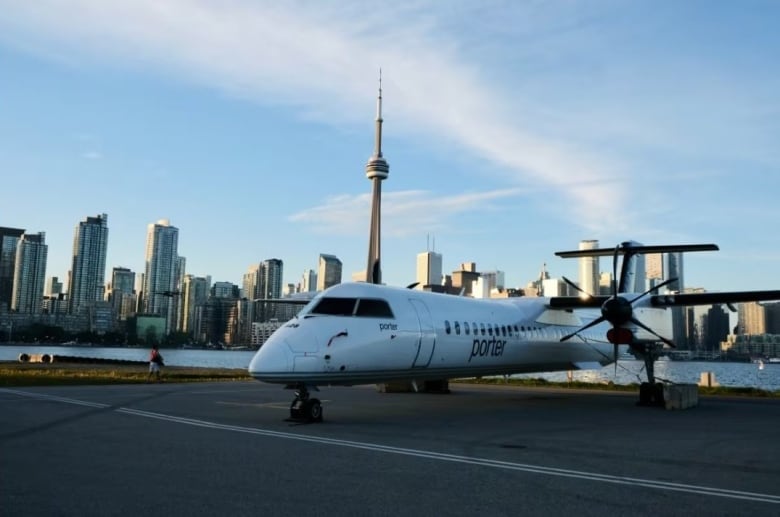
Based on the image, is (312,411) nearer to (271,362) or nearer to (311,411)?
(311,411)

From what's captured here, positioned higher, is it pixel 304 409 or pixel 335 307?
pixel 335 307

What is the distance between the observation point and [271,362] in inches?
477

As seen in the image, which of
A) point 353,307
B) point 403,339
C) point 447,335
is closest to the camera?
point 353,307

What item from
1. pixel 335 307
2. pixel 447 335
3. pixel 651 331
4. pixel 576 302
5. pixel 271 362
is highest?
pixel 576 302

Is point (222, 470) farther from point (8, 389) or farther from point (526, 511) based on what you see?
point (8, 389)

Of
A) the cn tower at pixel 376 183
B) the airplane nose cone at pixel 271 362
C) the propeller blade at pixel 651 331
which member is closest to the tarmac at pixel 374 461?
the airplane nose cone at pixel 271 362

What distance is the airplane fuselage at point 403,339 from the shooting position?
12625 millimetres

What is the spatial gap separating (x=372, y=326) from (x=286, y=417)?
2800 millimetres

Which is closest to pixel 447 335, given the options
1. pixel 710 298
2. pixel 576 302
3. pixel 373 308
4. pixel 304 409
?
pixel 373 308

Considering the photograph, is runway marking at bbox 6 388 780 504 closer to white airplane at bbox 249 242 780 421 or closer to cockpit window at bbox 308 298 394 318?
white airplane at bbox 249 242 780 421

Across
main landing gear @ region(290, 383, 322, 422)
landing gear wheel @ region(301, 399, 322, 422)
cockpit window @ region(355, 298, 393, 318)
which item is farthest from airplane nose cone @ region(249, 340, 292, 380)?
cockpit window @ region(355, 298, 393, 318)

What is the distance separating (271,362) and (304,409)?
5.16 feet

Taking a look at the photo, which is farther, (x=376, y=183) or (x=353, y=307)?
(x=376, y=183)

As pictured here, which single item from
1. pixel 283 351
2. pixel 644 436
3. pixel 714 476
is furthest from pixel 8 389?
pixel 714 476
